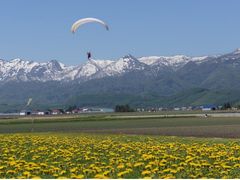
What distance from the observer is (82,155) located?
24.7 m

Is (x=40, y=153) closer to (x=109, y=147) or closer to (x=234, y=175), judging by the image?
(x=109, y=147)

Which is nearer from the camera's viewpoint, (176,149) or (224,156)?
(224,156)

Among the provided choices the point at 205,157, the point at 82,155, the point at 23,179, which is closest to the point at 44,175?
the point at 23,179

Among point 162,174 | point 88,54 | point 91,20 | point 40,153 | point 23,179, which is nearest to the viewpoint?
point 23,179

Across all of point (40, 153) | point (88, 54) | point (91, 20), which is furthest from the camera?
point (88, 54)

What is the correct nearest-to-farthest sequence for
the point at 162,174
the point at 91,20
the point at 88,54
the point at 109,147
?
the point at 162,174
the point at 109,147
the point at 91,20
the point at 88,54

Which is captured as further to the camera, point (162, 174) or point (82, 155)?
point (82, 155)

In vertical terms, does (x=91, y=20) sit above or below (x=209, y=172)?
above

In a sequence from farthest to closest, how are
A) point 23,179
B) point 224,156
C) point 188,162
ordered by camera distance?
point 224,156 → point 188,162 → point 23,179

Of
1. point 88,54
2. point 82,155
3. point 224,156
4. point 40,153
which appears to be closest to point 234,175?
point 224,156

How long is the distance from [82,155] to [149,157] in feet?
17.2

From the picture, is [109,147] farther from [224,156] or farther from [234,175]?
[234,175]

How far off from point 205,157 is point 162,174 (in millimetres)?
7062

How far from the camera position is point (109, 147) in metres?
29.4
